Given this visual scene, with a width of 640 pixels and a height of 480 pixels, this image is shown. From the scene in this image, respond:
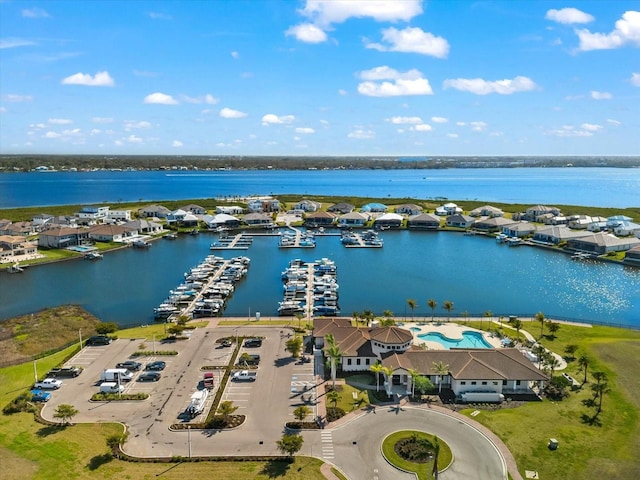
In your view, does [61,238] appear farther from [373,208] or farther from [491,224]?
[491,224]

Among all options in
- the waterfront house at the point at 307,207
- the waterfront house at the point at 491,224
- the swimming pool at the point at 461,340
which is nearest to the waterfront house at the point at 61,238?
the waterfront house at the point at 307,207

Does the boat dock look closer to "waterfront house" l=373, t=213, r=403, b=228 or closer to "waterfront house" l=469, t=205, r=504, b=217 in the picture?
"waterfront house" l=373, t=213, r=403, b=228

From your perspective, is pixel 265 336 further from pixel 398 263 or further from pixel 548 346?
pixel 398 263

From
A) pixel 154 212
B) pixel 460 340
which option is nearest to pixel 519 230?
pixel 460 340

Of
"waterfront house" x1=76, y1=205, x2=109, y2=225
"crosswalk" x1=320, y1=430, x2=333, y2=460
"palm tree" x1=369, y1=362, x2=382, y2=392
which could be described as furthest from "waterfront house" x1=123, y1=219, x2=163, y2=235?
"crosswalk" x1=320, y1=430, x2=333, y2=460

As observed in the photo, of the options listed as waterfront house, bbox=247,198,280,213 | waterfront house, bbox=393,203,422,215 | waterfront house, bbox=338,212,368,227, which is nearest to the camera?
waterfront house, bbox=338,212,368,227

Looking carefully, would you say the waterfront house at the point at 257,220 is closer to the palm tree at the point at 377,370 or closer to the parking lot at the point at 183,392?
the parking lot at the point at 183,392

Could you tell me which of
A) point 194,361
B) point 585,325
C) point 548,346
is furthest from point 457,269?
point 194,361

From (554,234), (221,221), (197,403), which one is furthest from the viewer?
(221,221)
